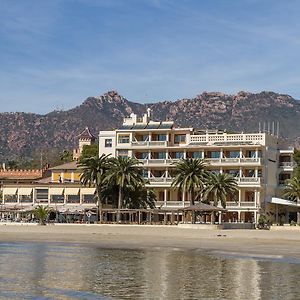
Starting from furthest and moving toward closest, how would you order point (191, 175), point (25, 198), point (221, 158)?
point (25, 198) < point (221, 158) < point (191, 175)

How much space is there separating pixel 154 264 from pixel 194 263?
2.19 meters

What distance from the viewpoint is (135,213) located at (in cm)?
8600

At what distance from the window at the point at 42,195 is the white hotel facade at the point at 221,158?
11008 millimetres

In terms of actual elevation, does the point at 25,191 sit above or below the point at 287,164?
below

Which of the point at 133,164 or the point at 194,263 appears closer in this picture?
the point at 194,263

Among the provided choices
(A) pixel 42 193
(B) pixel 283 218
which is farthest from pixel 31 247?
(B) pixel 283 218

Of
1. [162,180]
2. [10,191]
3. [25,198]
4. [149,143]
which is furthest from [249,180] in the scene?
[10,191]

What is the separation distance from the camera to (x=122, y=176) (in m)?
82.8

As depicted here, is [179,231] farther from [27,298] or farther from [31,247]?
[27,298]

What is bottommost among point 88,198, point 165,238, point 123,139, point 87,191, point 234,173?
point 165,238

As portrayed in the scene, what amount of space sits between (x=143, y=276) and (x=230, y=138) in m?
63.8

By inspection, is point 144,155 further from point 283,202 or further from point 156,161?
point 283,202

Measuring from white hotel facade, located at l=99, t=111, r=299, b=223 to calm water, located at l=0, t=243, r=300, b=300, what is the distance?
47.0 metres

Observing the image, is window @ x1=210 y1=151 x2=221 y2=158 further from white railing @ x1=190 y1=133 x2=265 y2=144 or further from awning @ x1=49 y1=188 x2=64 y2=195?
awning @ x1=49 y1=188 x2=64 y2=195
